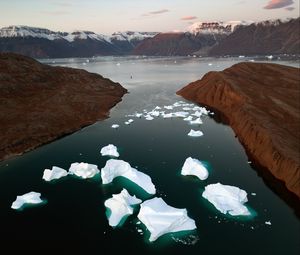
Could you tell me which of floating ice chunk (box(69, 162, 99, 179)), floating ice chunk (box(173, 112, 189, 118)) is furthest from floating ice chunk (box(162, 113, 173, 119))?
floating ice chunk (box(69, 162, 99, 179))

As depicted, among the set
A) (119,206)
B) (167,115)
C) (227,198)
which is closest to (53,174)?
(119,206)

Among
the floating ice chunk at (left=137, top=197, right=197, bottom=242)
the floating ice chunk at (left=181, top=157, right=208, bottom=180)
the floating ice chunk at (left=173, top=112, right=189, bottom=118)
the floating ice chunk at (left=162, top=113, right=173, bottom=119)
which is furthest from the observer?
the floating ice chunk at (left=173, top=112, right=189, bottom=118)

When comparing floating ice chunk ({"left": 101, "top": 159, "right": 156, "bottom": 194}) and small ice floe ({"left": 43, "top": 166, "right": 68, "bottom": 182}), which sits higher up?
floating ice chunk ({"left": 101, "top": 159, "right": 156, "bottom": 194})

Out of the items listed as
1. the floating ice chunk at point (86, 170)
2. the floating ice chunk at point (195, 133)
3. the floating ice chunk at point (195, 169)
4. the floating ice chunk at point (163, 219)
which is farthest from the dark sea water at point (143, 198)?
the floating ice chunk at point (195, 133)

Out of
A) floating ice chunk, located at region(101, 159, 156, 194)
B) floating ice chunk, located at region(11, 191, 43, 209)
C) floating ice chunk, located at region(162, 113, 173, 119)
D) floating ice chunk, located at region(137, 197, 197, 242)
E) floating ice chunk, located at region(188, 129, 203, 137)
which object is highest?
floating ice chunk, located at region(137, 197, 197, 242)

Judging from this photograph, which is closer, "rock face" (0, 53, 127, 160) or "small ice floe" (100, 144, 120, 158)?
"small ice floe" (100, 144, 120, 158)

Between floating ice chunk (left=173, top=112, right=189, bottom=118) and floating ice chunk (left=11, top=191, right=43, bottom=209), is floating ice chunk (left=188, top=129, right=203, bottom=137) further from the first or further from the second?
floating ice chunk (left=11, top=191, right=43, bottom=209)
